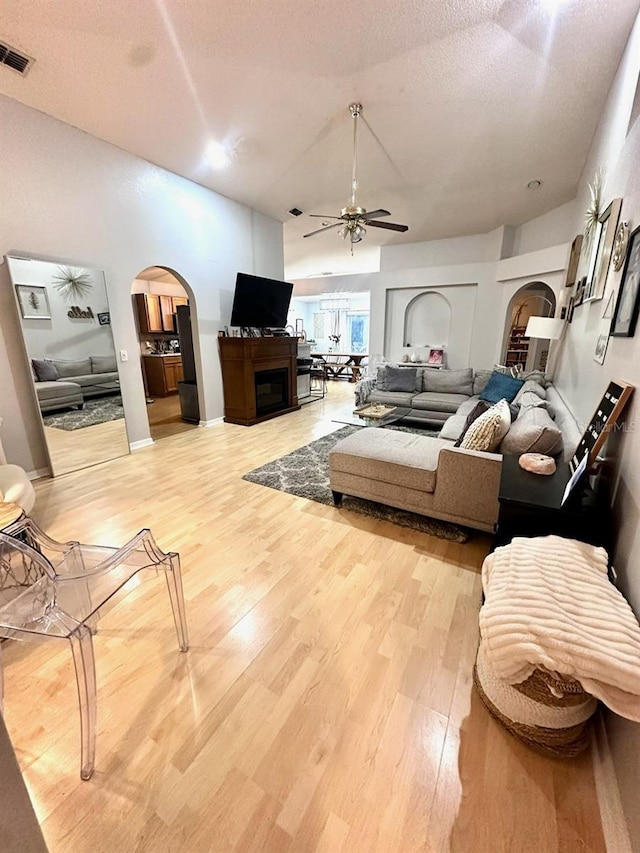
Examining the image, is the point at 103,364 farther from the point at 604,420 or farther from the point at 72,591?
the point at 604,420

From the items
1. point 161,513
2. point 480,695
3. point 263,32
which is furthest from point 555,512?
point 263,32

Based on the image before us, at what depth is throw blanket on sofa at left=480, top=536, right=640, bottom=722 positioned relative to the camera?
3.05ft

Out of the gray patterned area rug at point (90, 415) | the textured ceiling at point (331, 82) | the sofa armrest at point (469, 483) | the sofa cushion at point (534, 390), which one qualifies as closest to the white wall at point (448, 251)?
the textured ceiling at point (331, 82)

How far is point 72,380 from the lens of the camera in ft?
11.6

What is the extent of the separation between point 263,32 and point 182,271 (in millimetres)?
2551

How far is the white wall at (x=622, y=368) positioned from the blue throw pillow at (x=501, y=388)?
787mm

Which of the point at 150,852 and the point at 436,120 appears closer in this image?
the point at 150,852

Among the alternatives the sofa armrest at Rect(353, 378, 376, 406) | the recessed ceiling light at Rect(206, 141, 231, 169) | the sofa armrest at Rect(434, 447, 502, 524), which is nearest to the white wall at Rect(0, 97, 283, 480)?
the recessed ceiling light at Rect(206, 141, 231, 169)

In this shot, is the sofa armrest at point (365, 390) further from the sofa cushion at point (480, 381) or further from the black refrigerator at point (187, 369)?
the black refrigerator at point (187, 369)

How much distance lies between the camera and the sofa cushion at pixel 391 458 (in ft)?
7.84

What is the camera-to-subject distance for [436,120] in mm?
3314

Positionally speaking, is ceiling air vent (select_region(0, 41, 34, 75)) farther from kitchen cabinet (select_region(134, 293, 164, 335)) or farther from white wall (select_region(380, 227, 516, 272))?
white wall (select_region(380, 227, 516, 272))

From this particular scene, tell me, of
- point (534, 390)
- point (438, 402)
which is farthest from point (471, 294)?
point (534, 390)

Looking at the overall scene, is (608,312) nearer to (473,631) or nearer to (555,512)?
(555,512)
